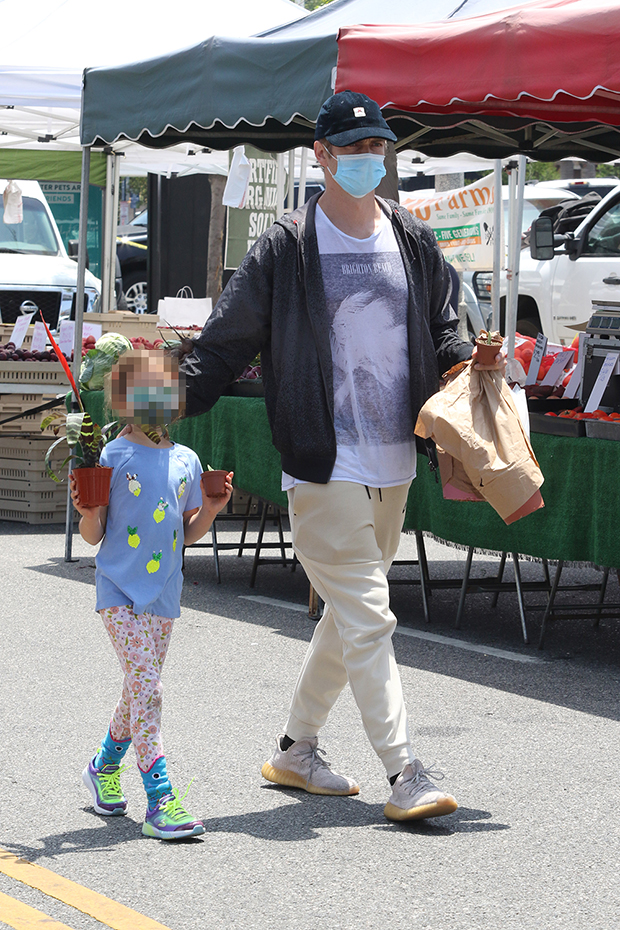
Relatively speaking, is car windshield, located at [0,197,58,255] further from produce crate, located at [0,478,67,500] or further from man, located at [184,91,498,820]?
man, located at [184,91,498,820]

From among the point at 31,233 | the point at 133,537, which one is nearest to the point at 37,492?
the point at 133,537

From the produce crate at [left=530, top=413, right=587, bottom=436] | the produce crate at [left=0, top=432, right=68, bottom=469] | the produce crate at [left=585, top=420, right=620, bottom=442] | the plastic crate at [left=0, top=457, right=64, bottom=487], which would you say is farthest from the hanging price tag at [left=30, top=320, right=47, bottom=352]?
the produce crate at [left=585, top=420, right=620, bottom=442]

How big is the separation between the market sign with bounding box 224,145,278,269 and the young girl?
903cm

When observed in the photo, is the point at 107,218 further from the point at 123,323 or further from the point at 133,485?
the point at 133,485

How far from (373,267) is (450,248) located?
852 cm

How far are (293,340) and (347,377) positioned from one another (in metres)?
0.21

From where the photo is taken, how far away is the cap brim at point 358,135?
14.0ft

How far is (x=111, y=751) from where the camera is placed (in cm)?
417

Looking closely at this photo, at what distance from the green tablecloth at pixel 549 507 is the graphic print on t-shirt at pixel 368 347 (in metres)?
2.04

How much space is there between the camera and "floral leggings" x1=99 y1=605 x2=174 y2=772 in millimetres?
3971

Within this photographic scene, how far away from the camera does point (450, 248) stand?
12.6 m

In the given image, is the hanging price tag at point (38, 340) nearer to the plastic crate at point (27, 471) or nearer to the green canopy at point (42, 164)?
the plastic crate at point (27, 471)

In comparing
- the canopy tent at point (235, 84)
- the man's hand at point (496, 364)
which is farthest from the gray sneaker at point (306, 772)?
the canopy tent at point (235, 84)

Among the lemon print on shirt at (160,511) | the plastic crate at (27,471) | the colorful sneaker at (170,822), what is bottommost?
the colorful sneaker at (170,822)
